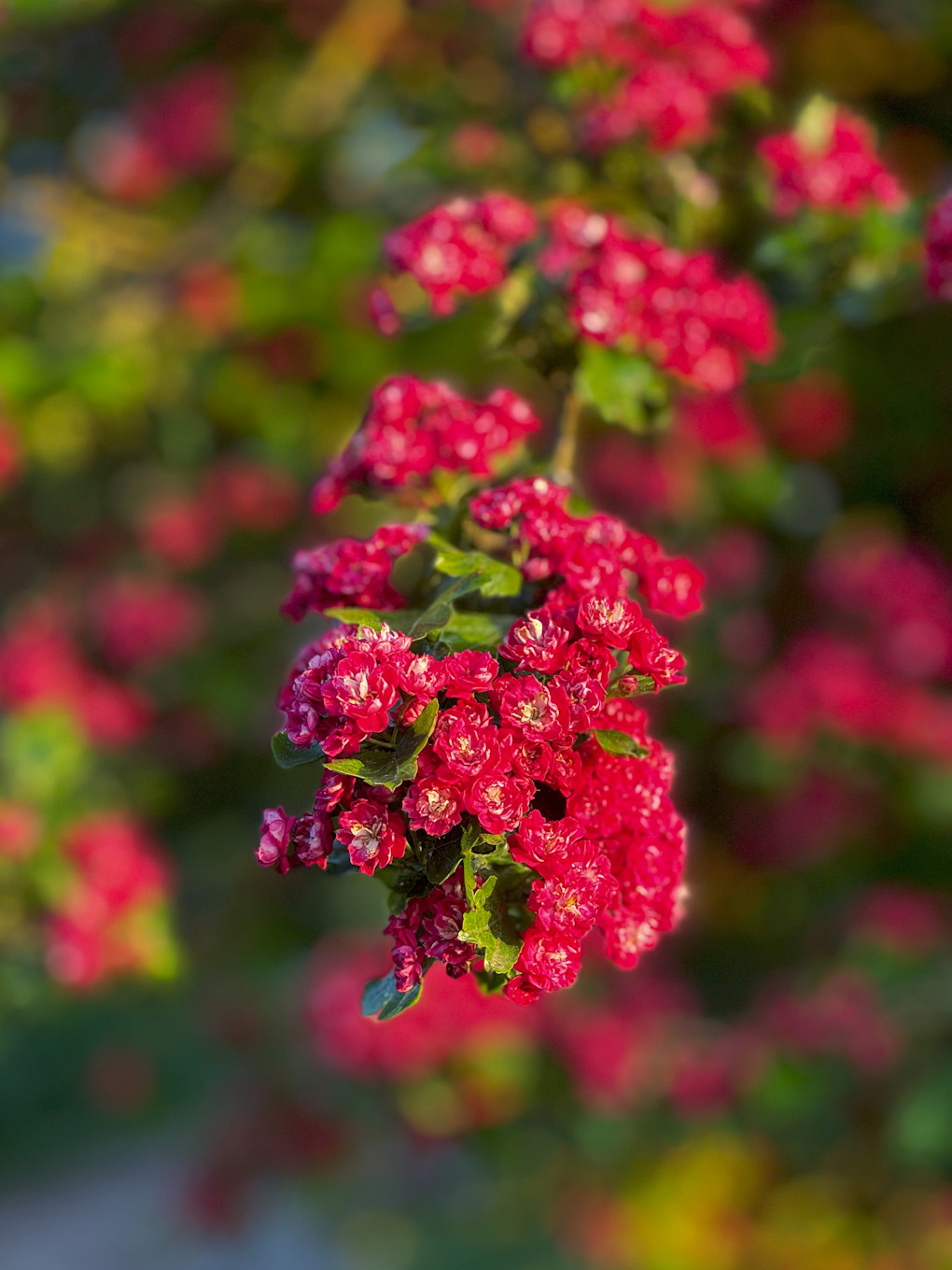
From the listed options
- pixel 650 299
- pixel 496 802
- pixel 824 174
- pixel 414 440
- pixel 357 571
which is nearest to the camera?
pixel 496 802

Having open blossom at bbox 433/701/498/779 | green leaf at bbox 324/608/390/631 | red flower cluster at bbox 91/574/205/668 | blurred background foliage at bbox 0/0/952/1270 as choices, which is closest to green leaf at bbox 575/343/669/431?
green leaf at bbox 324/608/390/631

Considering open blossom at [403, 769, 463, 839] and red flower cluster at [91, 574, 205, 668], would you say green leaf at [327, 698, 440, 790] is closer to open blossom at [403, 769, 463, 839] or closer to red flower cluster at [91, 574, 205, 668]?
open blossom at [403, 769, 463, 839]

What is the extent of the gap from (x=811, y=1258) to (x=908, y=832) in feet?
4.24

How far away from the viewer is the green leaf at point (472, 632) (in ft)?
3.17

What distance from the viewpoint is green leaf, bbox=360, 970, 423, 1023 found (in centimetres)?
88

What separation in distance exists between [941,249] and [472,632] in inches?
31.9

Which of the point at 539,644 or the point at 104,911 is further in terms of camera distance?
the point at 104,911

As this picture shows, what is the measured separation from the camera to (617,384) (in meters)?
1.46

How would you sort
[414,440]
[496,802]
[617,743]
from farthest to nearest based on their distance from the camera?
[414,440] < [617,743] < [496,802]

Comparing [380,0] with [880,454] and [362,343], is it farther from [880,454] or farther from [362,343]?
[880,454]

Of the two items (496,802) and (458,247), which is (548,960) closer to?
(496,802)

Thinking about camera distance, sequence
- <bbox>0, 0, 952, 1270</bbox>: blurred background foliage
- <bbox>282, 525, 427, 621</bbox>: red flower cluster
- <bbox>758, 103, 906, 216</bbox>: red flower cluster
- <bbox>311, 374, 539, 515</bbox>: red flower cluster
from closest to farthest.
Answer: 1. <bbox>282, 525, 427, 621</bbox>: red flower cluster
2. <bbox>311, 374, 539, 515</bbox>: red flower cluster
3. <bbox>758, 103, 906, 216</bbox>: red flower cluster
4. <bbox>0, 0, 952, 1270</bbox>: blurred background foliage

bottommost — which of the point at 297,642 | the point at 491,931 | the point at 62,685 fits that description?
the point at 62,685

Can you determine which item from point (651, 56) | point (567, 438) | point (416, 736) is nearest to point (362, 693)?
point (416, 736)
